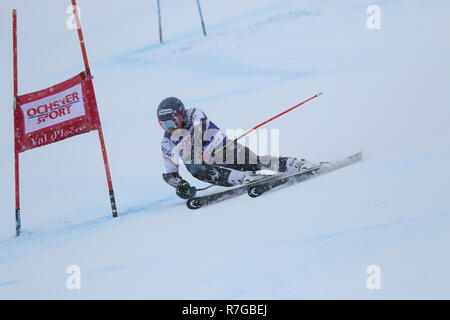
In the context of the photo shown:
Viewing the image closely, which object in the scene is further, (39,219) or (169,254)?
(39,219)

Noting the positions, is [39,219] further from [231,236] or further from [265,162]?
[231,236]

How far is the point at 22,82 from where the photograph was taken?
739 centimetres

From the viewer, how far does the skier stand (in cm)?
392

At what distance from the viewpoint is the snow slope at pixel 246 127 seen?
95.8 inches

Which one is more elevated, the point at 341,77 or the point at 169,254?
the point at 341,77

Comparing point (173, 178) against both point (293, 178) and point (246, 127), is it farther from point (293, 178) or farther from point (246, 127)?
point (246, 127)

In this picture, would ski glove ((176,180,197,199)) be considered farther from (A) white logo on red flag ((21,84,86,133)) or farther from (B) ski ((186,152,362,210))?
(A) white logo on red flag ((21,84,86,133))

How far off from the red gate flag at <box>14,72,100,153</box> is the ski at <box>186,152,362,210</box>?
954 millimetres

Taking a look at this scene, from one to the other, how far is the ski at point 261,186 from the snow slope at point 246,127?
0.33ft

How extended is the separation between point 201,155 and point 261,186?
0.53 meters

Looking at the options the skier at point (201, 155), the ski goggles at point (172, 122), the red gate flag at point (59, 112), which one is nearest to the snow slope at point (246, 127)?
the skier at point (201, 155)

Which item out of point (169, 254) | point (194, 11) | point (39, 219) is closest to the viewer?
point (169, 254)

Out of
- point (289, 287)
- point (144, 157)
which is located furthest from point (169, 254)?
point (144, 157)
